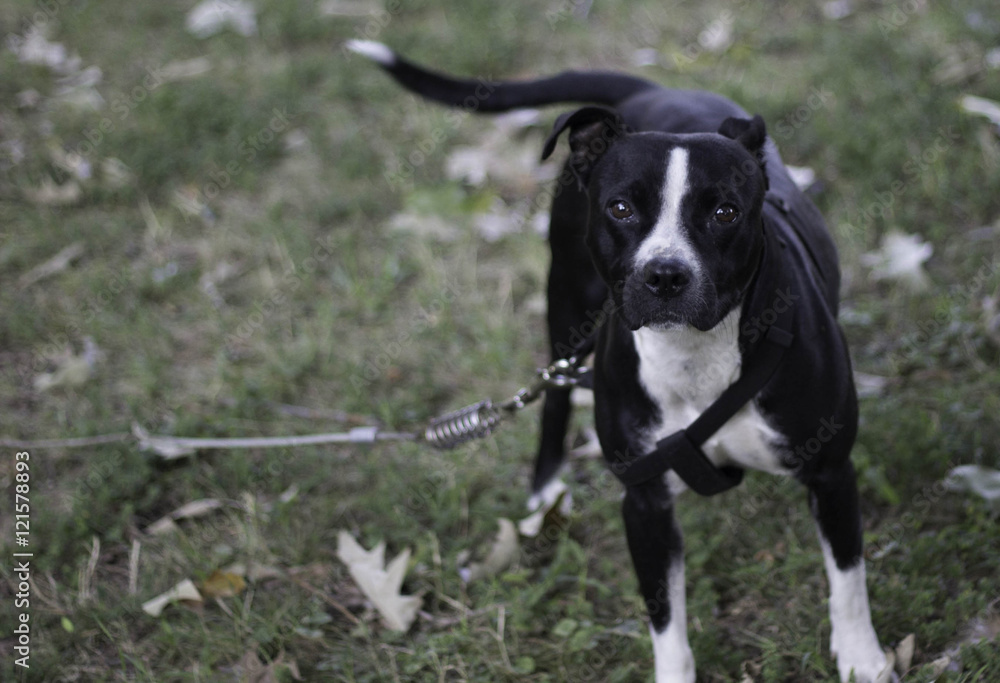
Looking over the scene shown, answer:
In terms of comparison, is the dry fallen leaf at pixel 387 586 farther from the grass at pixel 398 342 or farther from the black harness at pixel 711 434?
the black harness at pixel 711 434

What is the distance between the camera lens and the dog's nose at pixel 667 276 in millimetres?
2000

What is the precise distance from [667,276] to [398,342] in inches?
85.5

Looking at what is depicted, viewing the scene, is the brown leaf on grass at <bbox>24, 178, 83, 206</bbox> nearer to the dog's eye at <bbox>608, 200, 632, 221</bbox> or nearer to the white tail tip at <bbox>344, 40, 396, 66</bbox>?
the white tail tip at <bbox>344, 40, 396, 66</bbox>

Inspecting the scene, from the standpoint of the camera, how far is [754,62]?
510 cm

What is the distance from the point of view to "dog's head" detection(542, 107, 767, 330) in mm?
2020

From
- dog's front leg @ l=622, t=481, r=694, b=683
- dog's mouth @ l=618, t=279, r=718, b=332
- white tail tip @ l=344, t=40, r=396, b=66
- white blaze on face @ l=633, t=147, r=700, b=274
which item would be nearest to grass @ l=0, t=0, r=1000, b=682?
dog's front leg @ l=622, t=481, r=694, b=683

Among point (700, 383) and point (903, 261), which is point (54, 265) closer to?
point (700, 383)

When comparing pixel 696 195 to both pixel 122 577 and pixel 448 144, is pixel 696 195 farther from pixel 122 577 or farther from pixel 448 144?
pixel 448 144

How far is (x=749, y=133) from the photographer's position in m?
2.22

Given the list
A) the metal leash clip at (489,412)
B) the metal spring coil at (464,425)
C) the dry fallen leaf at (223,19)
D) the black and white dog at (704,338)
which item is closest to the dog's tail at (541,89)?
the black and white dog at (704,338)

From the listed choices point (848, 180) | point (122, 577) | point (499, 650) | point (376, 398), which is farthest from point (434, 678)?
point (848, 180)

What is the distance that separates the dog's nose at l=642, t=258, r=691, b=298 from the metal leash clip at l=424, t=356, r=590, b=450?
0.78 metres

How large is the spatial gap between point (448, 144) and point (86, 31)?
3.00 meters

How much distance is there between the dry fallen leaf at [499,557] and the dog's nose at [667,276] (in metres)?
1.17
